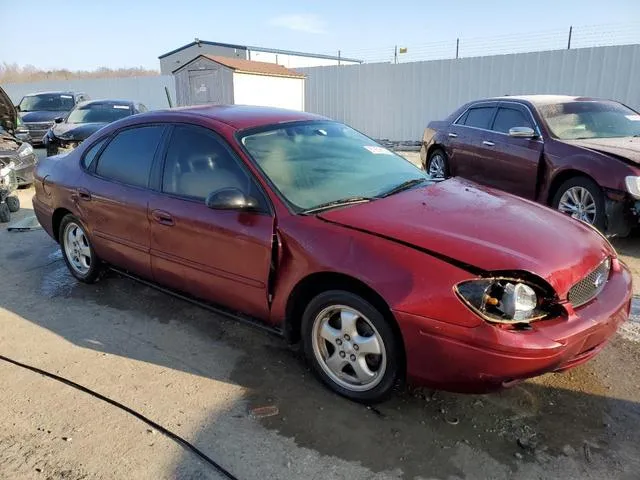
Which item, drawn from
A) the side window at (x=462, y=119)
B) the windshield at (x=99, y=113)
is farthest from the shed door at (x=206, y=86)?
the side window at (x=462, y=119)

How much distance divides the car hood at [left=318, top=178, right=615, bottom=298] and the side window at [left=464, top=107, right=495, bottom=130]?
4.36 m

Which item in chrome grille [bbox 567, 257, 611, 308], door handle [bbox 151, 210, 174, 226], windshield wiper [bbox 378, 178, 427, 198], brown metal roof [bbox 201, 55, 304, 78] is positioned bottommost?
chrome grille [bbox 567, 257, 611, 308]

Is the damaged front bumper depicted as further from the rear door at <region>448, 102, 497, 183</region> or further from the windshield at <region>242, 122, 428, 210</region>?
the windshield at <region>242, 122, 428, 210</region>

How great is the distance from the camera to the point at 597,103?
6.82m

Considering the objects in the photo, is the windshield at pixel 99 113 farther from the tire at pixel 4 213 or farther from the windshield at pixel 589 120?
the windshield at pixel 589 120

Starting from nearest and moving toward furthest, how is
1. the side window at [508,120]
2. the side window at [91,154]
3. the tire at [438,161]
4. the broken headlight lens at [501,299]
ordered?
the broken headlight lens at [501,299] → the side window at [91,154] → the side window at [508,120] → the tire at [438,161]

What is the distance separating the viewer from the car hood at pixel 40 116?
52.1ft

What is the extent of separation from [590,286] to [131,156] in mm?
3307

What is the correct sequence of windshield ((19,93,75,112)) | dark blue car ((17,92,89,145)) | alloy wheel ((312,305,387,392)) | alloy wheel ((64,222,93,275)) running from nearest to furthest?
1. alloy wheel ((312,305,387,392))
2. alloy wheel ((64,222,93,275))
3. dark blue car ((17,92,89,145))
4. windshield ((19,93,75,112))

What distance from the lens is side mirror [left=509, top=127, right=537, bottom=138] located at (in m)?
6.24

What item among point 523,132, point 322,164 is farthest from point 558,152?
point 322,164

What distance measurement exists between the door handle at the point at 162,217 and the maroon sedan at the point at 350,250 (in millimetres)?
15

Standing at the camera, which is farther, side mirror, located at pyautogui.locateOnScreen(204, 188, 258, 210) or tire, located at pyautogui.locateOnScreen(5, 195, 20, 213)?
tire, located at pyautogui.locateOnScreen(5, 195, 20, 213)

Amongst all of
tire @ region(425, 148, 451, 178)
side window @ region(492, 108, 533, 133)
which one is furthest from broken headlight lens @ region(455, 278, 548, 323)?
tire @ region(425, 148, 451, 178)
